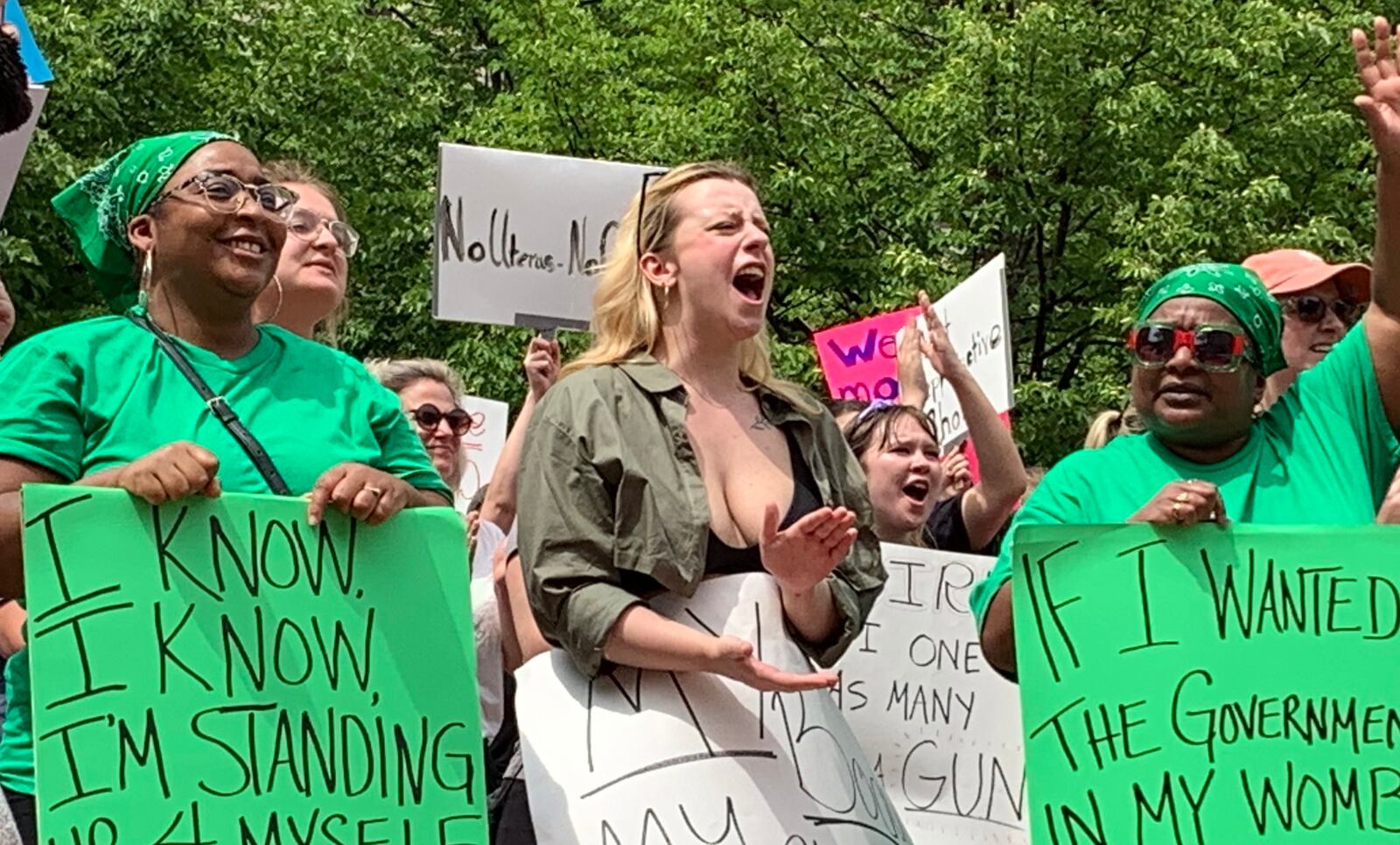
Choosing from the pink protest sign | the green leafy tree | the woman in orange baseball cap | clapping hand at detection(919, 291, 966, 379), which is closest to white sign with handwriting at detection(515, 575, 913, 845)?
the woman in orange baseball cap

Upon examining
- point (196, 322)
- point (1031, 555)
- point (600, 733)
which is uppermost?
point (196, 322)

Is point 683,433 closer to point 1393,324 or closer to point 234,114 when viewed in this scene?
point 1393,324

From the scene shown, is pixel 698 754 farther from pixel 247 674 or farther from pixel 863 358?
pixel 863 358

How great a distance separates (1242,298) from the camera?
3.80 meters

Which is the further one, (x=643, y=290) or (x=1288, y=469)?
(x=643, y=290)

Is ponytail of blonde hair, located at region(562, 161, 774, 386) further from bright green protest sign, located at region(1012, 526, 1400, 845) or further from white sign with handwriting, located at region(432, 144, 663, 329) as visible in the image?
white sign with handwriting, located at region(432, 144, 663, 329)

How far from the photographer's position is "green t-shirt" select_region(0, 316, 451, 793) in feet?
10.7

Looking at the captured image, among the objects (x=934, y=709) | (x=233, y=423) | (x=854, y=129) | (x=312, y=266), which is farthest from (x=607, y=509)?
(x=854, y=129)

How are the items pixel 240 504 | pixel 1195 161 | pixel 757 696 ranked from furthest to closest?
1. pixel 1195 161
2. pixel 757 696
3. pixel 240 504

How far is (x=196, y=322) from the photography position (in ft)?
11.4

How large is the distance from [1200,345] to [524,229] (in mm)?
2952

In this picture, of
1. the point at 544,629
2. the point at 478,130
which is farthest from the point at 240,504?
the point at 478,130

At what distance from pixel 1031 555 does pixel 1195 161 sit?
41.6 ft

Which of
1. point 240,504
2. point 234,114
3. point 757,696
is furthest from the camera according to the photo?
point 234,114
